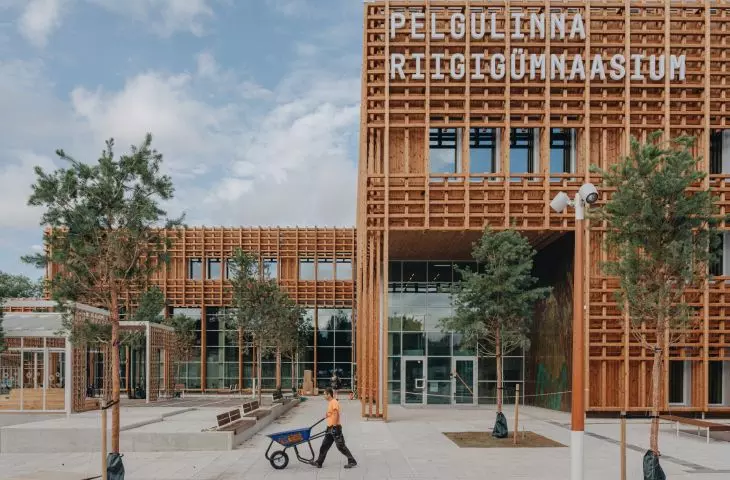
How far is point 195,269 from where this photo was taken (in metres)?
47.5

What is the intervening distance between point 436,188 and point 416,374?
10767 millimetres

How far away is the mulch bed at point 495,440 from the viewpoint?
18.4 meters

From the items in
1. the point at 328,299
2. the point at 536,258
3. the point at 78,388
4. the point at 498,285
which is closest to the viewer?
the point at 498,285

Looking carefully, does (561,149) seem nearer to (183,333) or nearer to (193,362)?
(183,333)

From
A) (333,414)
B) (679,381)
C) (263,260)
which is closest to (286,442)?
(333,414)

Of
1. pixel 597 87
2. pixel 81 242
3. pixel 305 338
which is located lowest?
pixel 305 338

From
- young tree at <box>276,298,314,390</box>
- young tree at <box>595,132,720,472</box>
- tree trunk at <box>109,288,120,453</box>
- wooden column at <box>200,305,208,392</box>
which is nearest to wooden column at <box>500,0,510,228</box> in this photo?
young tree at <box>595,132,720,472</box>

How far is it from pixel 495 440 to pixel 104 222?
11552 millimetres

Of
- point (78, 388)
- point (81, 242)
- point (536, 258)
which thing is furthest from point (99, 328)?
point (536, 258)

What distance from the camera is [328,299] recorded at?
154 feet

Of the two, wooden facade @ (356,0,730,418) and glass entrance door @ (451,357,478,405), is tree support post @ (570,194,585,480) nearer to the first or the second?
wooden facade @ (356,0,730,418)

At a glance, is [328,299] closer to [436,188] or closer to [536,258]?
[536,258]

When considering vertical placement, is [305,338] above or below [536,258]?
below

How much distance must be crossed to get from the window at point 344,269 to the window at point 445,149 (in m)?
21.5
